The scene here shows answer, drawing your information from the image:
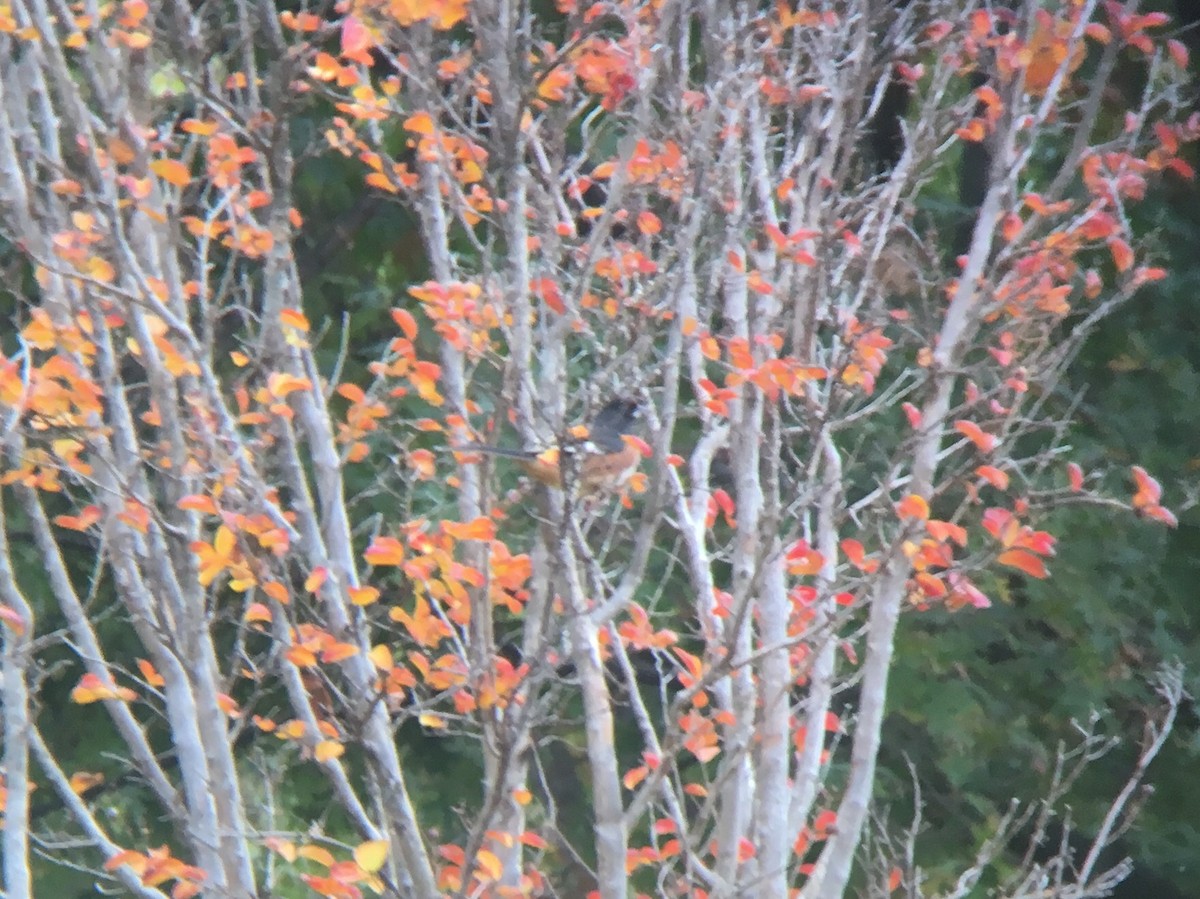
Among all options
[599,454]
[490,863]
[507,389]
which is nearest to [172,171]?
[507,389]

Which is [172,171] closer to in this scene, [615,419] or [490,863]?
[615,419]

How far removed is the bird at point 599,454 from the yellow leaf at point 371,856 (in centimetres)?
82

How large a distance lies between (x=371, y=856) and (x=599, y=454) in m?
1.02

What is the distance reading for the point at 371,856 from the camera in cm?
267

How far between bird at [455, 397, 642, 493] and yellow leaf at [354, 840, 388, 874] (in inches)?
32.3

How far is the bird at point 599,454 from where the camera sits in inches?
107

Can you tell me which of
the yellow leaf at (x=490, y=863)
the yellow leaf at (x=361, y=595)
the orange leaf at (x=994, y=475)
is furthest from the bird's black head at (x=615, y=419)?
the yellow leaf at (x=490, y=863)

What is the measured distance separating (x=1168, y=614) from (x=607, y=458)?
11.7ft

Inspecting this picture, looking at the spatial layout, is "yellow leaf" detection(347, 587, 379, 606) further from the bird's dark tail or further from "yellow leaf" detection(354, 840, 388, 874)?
"yellow leaf" detection(354, 840, 388, 874)

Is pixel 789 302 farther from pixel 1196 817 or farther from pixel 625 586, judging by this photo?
pixel 1196 817

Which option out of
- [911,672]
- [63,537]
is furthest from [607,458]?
[63,537]

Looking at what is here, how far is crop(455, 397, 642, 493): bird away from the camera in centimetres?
273

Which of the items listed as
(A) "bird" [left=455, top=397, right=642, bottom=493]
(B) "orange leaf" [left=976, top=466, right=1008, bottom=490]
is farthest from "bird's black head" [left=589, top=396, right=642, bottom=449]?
(B) "orange leaf" [left=976, top=466, right=1008, bottom=490]

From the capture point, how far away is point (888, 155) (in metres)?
6.45
